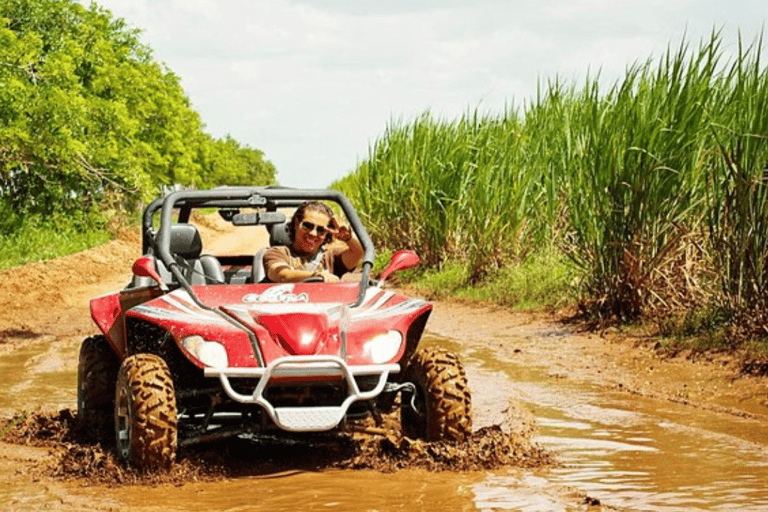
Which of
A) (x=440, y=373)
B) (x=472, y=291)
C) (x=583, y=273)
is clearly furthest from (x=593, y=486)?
(x=472, y=291)

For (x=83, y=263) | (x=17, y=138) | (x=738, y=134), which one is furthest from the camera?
(x=83, y=263)

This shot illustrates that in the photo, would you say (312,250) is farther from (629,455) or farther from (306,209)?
(629,455)

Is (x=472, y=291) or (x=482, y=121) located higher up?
(x=482, y=121)

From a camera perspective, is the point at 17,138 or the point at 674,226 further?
the point at 17,138

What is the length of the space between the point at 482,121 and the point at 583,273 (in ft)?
21.4

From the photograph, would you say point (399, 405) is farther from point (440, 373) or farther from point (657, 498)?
point (657, 498)

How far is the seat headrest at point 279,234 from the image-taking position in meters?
7.59

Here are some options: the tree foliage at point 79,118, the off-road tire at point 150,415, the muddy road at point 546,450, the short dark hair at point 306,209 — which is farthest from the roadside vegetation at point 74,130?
the off-road tire at point 150,415

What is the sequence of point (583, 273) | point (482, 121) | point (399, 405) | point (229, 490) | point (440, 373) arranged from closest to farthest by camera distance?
1. point (229, 490)
2. point (440, 373)
3. point (399, 405)
4. point (583, 273)
5. point (482, 121)

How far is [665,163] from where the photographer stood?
11.2 meters

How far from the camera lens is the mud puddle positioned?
549cm

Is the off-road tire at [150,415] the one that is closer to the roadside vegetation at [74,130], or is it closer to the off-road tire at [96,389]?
the off-road tire at [96,389]

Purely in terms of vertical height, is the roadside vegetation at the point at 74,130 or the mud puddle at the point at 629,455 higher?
the roadside vegetation at the point at 74,130

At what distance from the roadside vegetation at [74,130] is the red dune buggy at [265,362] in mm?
10031
